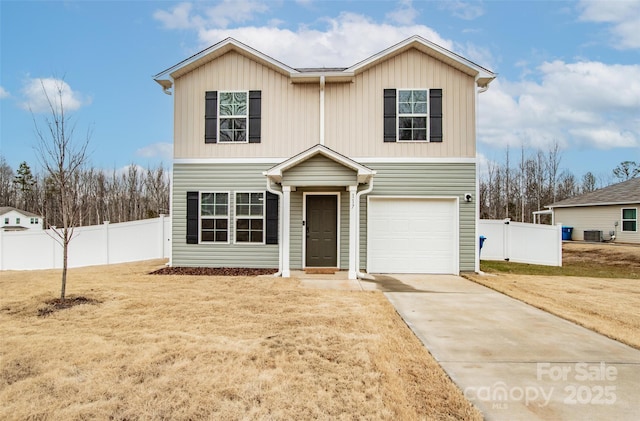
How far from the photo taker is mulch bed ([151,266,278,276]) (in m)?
9.93

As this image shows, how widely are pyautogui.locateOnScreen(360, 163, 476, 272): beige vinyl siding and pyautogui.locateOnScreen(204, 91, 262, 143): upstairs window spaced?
12.8 ft

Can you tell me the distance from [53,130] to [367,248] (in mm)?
7689

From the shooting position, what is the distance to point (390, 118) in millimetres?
10359

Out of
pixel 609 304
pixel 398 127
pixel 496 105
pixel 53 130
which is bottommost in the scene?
pixel 609 304

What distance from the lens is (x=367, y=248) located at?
34.0 ft

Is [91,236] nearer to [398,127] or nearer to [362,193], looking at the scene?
[362,193]

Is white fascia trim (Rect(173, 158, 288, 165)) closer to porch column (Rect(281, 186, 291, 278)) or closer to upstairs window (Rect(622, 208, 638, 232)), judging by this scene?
porch column (Rect(281, 186, 291, 278))

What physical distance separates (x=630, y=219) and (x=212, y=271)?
23541mm

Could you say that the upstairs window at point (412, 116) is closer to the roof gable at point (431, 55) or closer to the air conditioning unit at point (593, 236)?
the roof gable at point (431, 55)

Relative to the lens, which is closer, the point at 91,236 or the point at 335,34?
the point at 91,236

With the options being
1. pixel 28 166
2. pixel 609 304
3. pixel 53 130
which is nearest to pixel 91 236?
pixel 53 130

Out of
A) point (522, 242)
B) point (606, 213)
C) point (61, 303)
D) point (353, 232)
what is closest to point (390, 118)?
point (353, 232)

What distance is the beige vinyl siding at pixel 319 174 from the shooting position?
908 centimetres

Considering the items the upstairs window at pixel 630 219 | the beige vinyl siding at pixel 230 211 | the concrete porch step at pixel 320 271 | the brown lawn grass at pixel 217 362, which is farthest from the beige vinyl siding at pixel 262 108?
the upstairs window at pixel 630 219
